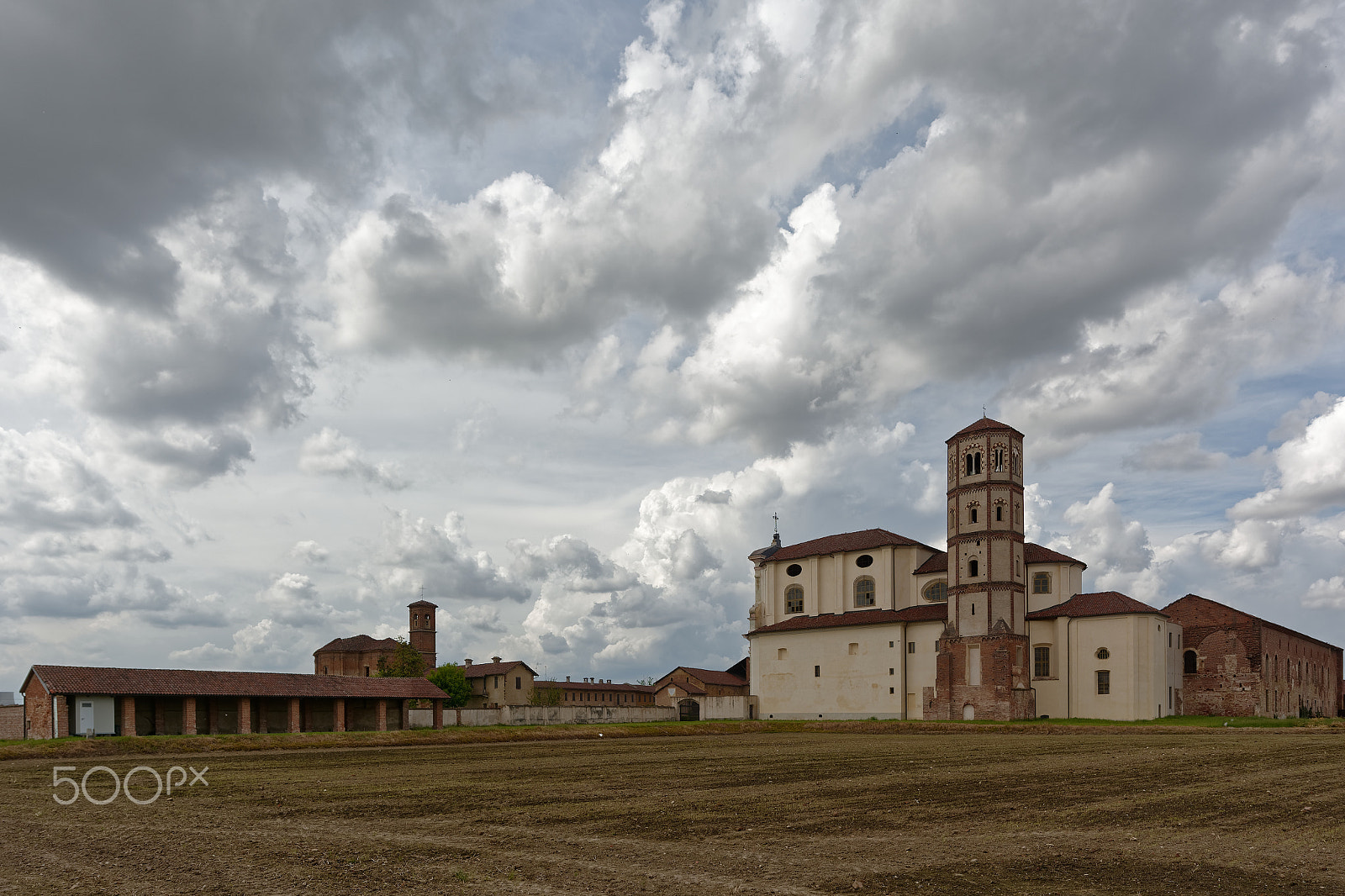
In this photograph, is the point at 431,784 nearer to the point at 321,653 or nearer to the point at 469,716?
the point at 469,716

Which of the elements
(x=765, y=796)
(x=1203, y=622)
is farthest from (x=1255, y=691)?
(x=765, y=796)

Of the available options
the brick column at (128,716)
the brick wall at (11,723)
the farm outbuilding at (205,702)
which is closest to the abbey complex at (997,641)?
the farm outbuilding at (205,702)

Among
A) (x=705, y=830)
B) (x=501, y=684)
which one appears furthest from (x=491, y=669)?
(x=705, y=830)

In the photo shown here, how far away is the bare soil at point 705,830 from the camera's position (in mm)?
10172

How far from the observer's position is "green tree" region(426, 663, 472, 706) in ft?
316

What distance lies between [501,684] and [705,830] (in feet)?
331

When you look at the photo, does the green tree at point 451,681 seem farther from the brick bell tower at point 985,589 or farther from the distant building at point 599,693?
the brick bell tower at point 985,589

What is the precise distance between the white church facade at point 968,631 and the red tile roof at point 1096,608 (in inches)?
A: 4.4

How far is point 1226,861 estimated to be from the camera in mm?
10914

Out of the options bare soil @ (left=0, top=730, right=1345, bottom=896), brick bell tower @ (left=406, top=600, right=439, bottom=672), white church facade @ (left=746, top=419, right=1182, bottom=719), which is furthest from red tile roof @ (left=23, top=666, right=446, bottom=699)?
brick bell tower @ (left=406, top=600, right=439, bottom=672)

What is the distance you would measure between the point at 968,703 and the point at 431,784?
51761 millimetres

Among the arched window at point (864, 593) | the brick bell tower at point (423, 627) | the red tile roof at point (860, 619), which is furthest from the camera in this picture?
the brick bell tower at point (423, 627)

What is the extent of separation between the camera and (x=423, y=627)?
107500 millimetres

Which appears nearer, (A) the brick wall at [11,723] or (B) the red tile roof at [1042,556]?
(A) the brick wall at [11,723]
